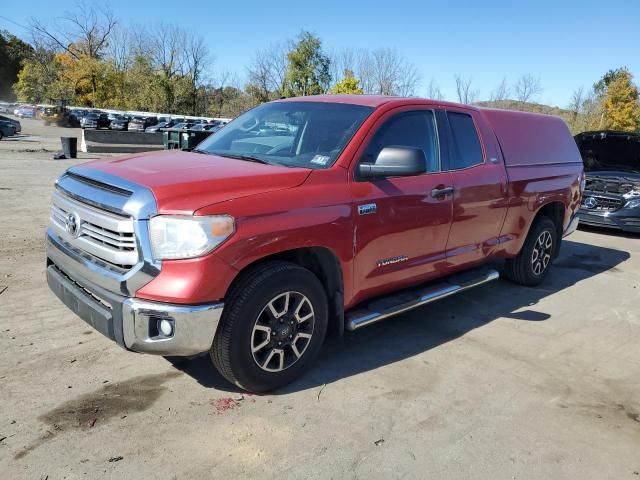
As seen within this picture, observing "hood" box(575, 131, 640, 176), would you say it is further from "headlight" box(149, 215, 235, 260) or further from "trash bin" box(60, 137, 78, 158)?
"trash bin" box(60, 137, 78, 158)

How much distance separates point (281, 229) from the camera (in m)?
3.10

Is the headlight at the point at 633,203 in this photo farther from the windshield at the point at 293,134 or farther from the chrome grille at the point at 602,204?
the windshield at the point at 293,134

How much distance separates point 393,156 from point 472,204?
4.46 ft

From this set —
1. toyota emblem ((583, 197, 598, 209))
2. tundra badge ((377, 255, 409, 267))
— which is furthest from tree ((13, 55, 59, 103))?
tundra badge ((377, 255, 409, 267))

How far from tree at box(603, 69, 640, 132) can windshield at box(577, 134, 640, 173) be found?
2247cm

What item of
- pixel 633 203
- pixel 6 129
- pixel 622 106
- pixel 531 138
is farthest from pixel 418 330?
pixel 622 106

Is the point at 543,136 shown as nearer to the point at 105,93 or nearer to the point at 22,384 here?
the point at 22,384

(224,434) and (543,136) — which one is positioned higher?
(543,136)

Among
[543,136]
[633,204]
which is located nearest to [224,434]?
[543,136]

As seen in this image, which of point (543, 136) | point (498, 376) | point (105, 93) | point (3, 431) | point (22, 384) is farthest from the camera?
point (105, 93)

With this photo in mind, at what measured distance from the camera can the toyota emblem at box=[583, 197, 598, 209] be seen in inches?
376

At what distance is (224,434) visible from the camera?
292cm

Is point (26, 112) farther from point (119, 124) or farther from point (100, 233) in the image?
point (100, 233)

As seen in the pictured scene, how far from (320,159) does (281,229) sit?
0.78 meters
